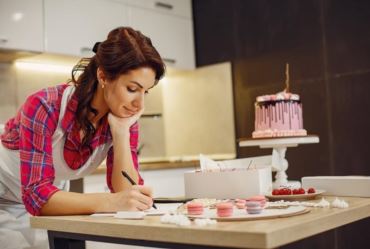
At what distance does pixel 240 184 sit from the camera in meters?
1.38

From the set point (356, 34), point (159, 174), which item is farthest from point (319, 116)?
point (159, 174)

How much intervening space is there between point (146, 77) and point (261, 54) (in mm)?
2417

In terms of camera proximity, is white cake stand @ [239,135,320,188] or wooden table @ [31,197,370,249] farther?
white cake stand @ [239,135,320,188]

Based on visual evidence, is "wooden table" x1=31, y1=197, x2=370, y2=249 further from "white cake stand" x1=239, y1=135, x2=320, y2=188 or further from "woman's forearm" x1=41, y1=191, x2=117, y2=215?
"white cake stand" x1=239, y1=135, x2=320, y2=188

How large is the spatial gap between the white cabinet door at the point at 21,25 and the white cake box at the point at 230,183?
1777mm

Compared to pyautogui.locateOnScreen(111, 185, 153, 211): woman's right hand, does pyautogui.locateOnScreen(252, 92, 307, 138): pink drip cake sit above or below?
above

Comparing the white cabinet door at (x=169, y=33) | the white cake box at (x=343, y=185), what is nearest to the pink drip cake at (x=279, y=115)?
the white cake box at (x=343, y=185)

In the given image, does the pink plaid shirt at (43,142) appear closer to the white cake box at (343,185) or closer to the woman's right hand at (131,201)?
the woman's right hand at (131,201)

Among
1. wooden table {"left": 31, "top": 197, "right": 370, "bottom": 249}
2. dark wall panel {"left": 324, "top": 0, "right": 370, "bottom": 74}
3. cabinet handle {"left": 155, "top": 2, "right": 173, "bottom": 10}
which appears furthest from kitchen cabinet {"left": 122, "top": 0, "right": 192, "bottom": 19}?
wooden table {"left": 31, "top": 197, "right": 370, "bottom": 249}

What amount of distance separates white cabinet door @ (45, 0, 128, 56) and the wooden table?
6.49 feet

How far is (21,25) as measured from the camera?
2.85m

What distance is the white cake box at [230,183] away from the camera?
1.37m

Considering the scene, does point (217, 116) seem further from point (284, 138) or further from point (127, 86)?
point (127, 86)

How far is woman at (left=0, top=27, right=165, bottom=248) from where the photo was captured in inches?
49.9
